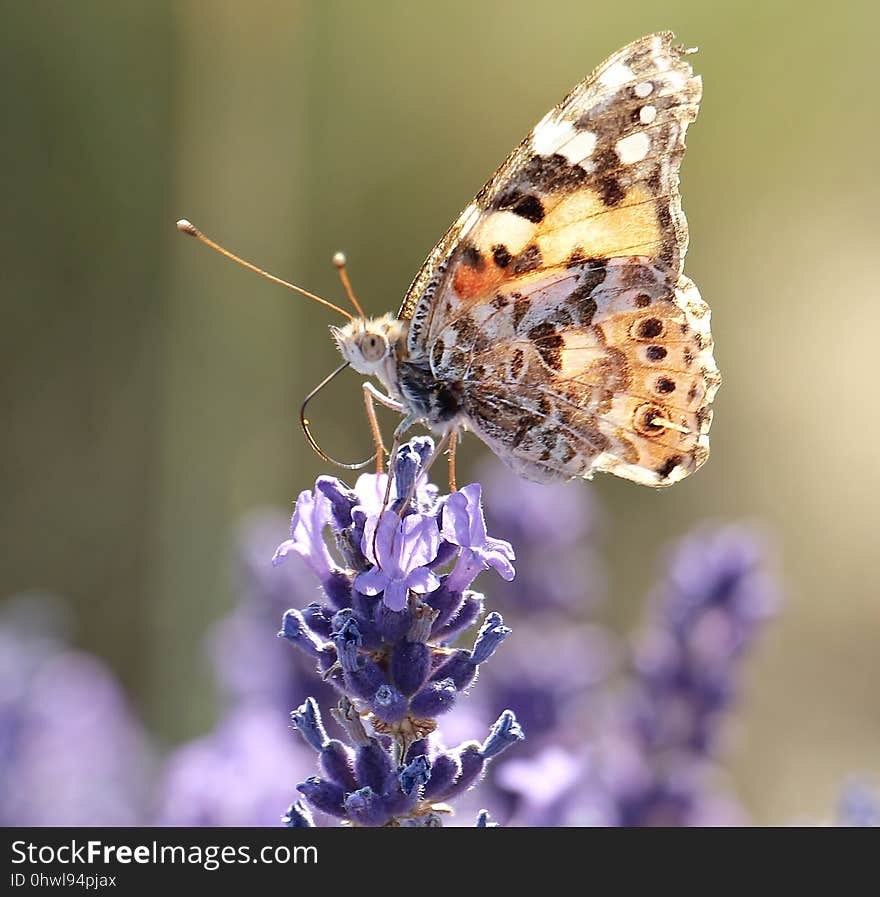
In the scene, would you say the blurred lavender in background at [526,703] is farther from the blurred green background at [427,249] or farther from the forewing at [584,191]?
the blurred green background at [427,249]

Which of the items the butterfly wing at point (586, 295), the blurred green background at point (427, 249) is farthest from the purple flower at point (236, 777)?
the blurred green background at point (427, 249)

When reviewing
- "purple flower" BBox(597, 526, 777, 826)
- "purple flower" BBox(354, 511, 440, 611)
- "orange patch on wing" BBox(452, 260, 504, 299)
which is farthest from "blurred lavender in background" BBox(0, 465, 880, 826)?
"purple flower" BBox(354, 511, 440, 611)

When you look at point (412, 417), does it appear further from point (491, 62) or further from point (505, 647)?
point (491, 62)

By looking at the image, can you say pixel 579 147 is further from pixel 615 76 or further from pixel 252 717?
pixel 252 717

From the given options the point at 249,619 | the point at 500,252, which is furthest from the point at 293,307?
the point at 500,252

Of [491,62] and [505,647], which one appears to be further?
[491,62]

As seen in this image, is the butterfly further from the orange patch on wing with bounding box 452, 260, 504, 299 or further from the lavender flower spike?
the lavender flower spike

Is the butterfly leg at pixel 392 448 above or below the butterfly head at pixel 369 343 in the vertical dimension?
below
